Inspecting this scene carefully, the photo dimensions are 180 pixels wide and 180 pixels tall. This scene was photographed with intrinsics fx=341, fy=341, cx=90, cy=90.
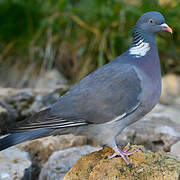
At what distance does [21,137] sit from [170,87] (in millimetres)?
4518

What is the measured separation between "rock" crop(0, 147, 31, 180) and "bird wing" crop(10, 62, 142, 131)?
55cm

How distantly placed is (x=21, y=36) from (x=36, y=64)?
0.68 m

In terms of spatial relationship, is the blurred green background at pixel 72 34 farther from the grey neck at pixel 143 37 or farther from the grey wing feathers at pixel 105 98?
the grey wing feathers at pixel 105 98

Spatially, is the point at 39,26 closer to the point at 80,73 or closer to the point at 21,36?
the point at 21,36

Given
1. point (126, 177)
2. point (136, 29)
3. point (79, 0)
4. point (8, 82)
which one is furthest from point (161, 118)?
point (79, 0)

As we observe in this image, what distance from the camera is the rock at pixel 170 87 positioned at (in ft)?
21.3

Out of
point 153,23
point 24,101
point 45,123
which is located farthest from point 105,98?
point 24,101

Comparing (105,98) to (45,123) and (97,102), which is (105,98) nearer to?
(97,102)

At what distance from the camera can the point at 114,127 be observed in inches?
119

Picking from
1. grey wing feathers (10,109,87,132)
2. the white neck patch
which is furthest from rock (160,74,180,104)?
grey wing feathers (10,109,87,132)

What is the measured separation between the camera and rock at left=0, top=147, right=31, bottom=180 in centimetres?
324

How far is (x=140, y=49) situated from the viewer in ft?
10.8

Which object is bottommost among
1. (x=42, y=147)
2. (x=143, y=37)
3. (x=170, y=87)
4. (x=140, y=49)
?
(x=42, y=147)

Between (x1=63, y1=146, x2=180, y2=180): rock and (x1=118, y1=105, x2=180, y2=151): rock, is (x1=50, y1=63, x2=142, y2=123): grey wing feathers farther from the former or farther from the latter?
(x1=118, y1=105, x2=180, y2=151): rock
